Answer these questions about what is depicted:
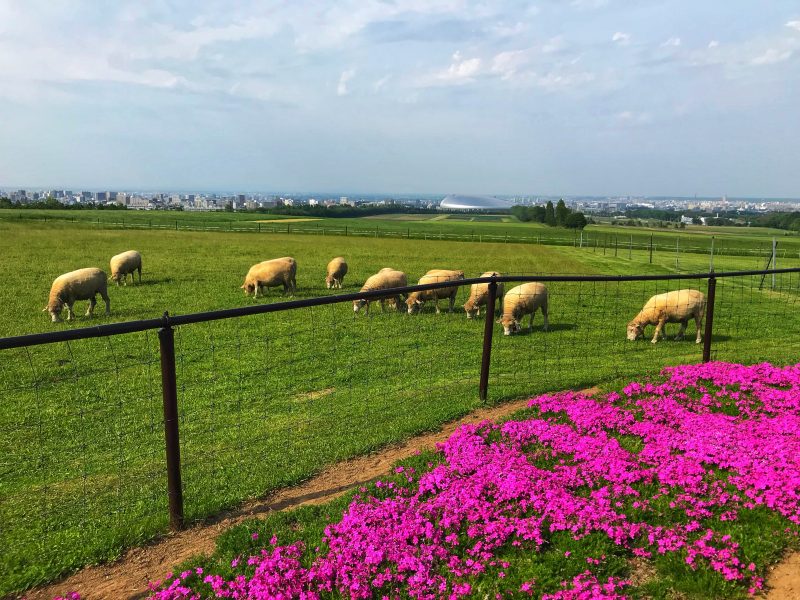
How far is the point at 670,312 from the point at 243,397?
39.0 feet

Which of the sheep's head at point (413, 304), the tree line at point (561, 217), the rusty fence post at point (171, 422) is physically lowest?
the sheep's head at point (413, 304)

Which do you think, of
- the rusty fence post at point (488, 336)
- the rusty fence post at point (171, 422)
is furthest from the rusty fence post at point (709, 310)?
the rusty fence post at point (171, 422)

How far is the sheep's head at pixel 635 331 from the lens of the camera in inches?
589

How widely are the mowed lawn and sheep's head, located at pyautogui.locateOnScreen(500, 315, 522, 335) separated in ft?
1.11

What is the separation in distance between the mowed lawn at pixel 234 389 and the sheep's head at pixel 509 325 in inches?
13.3

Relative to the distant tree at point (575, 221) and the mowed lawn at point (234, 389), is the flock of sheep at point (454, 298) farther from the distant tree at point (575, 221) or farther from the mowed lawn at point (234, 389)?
the distant tree at point (575, 221)

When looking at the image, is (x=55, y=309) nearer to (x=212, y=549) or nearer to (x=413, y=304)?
(x=413, y=304)

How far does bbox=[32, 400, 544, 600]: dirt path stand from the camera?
3949mm

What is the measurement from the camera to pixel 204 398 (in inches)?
363

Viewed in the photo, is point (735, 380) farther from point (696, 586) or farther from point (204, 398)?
point (204, 398)

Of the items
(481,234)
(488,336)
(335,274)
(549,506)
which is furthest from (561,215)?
(549,506)

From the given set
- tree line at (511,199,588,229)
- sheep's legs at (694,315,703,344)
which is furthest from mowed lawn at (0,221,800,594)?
tree line at (511,199,588,229)

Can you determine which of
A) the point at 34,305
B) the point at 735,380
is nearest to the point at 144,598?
the point at 735,380

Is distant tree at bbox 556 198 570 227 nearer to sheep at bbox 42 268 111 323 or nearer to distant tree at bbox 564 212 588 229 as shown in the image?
distant tree at bbox 564 212 588 229
